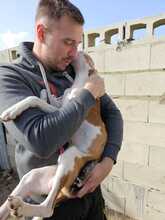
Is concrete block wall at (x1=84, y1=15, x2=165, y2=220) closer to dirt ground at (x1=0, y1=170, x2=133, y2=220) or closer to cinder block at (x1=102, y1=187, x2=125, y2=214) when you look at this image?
cinder block at (x1=102, y1=187, x2=125, y2=214)

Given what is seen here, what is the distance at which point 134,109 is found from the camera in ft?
8.30

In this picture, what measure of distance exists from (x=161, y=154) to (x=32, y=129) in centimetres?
166

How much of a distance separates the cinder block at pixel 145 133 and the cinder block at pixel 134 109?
53 mm

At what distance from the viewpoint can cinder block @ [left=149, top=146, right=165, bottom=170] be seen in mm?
2363

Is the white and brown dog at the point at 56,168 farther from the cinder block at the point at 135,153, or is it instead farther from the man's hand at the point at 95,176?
the cinder block at the point at 135,153

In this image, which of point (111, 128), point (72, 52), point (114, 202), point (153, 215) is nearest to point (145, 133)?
point (153, 215)

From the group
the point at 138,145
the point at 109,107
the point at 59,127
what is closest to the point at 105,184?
the point at 138,145

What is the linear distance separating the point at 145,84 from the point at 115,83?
369 mm

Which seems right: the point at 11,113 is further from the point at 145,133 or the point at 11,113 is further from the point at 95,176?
the point at 145,133

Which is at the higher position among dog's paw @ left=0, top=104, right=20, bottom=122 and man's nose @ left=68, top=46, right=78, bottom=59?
man's nose @ left=68, top=46, right=78, bottom=59

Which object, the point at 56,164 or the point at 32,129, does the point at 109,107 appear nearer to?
the point at 56,164

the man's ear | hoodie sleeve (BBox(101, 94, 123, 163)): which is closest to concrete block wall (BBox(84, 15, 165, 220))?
hoodie sleeve (BBox(101, 94, 123, 163))

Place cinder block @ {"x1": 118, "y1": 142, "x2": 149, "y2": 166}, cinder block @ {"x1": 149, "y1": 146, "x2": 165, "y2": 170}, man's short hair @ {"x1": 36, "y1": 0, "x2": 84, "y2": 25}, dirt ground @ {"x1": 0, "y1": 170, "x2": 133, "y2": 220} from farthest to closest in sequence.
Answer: dirt ground @ {"x1": 0, "y1": 170, "x2": 133, "y2": 220} < cinder block @ {"x1": 118, "y1": 142, "x2": 149, "y2": 166} < cinder block @ {"x1": 149, "y1": 146, "x2": 165, "y2": 170} < man's short hair @ {"x1": 36, "y1": 0, "x2": 84, "y2": 25}

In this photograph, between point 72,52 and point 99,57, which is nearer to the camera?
point 72,52
